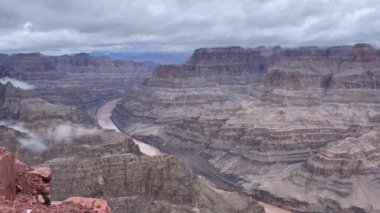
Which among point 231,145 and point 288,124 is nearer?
point 288,124

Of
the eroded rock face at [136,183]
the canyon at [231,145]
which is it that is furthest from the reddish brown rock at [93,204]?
the eroded rock face at [136,183]

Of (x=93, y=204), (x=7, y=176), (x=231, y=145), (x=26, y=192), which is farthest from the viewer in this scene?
(x=231, y=145)

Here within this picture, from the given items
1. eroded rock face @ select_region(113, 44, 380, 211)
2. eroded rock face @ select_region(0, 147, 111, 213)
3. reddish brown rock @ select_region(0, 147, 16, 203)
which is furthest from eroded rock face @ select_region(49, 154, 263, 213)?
reddish brown rock @ select_region(0, 147, 16, 203)

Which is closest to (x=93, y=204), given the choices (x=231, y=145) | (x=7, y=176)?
(x=7, y=176)

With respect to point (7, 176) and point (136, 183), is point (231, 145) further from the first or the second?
point (7, 176)

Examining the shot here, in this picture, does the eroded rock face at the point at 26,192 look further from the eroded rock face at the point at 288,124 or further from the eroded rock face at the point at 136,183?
the eroded rock face at the point at 288,124

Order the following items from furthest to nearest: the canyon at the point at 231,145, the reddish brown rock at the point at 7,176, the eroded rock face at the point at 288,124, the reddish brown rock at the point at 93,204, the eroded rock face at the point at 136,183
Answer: the eroded rock face at the point at 288,124, the canyon at the point at 231,145, the eroded rock face at the point at 136,183, the reddish brown rock at the point at 7,176, the reddish brown rock at the point at 93,204

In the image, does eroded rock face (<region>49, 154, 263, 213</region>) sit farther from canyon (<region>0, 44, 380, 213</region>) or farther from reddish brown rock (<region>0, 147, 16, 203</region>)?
reddish brown rock (<region>0, 147, 16, 203</region>)

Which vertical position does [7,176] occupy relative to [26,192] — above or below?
above

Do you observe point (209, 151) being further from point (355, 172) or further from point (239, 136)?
point (355, 172)

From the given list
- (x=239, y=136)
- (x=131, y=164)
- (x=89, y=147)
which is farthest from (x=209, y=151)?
(x=131, y=164)

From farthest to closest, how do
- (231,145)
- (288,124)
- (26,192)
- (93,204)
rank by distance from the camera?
(231,145) → (288,124) → (26,192) → (93,204)
